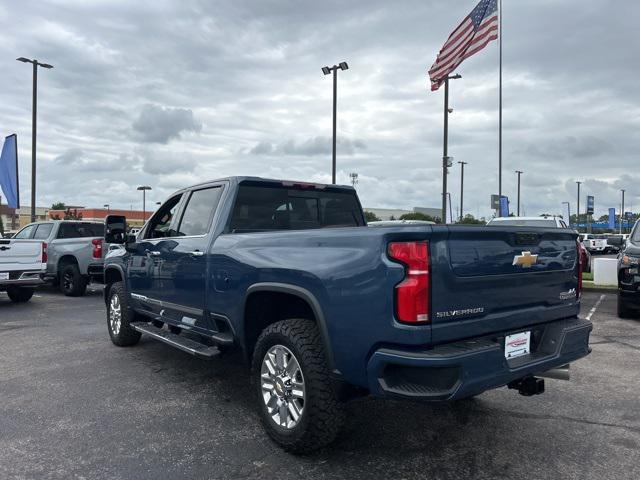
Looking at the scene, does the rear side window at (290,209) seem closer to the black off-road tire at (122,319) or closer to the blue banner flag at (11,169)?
the black off-road tire at (122,319)

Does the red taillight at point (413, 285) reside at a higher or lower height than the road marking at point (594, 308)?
higher

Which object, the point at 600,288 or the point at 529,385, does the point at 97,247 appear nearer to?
the point at 529,385

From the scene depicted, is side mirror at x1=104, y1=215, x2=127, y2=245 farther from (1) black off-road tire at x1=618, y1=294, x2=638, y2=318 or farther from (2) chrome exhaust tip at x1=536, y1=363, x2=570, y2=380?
(1) black off-road tire at x1=618, y1=294, x2=638, y2=318

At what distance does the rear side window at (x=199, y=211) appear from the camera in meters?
4.83

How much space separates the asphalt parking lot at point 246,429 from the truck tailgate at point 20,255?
5.05m

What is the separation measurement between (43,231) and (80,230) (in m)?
0.91

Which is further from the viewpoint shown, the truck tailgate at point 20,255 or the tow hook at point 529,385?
the truck tailgate at point 20,255

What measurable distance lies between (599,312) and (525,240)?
734 centimetres

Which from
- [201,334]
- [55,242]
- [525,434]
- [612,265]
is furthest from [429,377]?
[612,265]

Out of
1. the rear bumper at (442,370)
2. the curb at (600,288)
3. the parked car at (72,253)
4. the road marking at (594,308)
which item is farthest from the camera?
the curb at (600,288)

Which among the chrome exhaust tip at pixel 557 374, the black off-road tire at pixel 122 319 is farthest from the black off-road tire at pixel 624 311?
the black off-road tire at pixel 122 319

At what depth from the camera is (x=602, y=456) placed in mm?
3480

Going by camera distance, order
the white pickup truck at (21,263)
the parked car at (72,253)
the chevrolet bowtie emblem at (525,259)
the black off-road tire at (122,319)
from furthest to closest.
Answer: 1. the parked car at (72,253)
2. the white pickup truck at (21,263)
3. the black off-road tire at (122,319)
4. the chevrolet bowtie emblem at (525,259)

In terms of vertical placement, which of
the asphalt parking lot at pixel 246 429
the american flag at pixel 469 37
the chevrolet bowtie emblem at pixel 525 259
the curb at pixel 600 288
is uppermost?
the american flag at pixel 469 37
